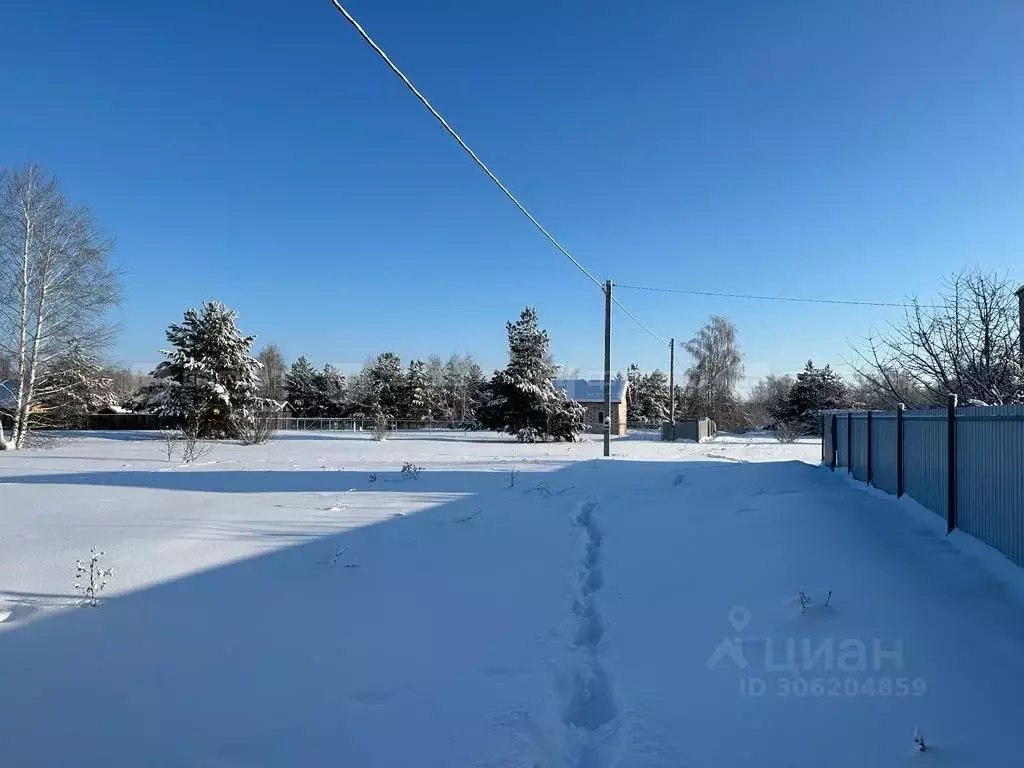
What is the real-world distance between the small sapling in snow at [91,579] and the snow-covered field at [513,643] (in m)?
0.09

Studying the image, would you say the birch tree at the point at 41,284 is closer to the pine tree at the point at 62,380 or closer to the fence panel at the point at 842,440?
the pine tree at the point at 62,380

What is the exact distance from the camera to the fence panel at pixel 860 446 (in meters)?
10.6

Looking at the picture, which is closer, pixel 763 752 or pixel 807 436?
pixel 763 752

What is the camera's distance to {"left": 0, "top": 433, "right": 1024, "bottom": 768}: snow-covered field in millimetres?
2932

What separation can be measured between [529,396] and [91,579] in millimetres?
Result: 29764

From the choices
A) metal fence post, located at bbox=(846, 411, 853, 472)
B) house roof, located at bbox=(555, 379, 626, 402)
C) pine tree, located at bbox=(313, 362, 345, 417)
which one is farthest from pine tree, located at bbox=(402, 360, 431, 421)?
metal fence post, located at bbox=(846, 411, 853, 472)

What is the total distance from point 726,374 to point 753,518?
49.0m

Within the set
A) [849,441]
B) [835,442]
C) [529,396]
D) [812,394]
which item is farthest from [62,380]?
[812,394]

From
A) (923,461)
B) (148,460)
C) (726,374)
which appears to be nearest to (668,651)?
(923,461)

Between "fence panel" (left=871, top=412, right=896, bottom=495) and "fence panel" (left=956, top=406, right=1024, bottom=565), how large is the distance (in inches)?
111

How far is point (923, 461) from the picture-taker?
7137mm

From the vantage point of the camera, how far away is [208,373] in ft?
109

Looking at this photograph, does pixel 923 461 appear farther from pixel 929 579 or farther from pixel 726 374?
pixel 726 374

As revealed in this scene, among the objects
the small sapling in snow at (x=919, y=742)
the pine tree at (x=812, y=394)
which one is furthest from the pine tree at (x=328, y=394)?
the small sapling in snow at (x=919, y=742)
